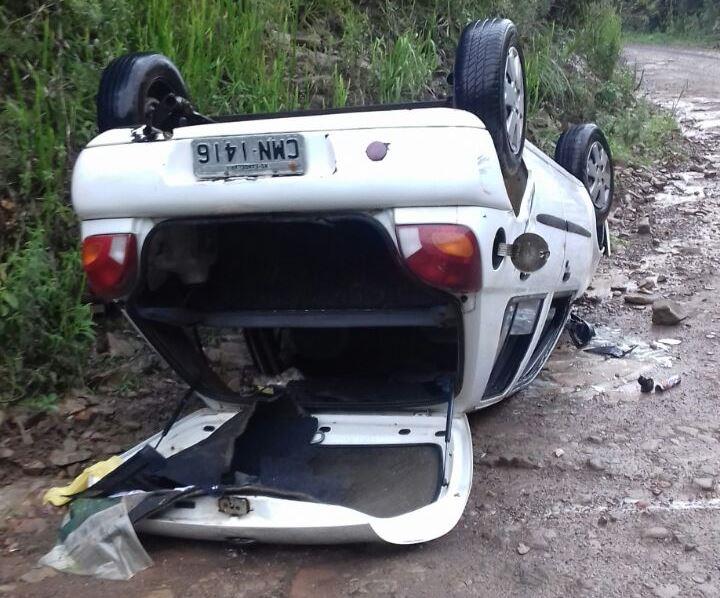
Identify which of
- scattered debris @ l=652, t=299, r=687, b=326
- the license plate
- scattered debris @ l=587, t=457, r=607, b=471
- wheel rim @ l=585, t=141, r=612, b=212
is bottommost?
scattered debris @ l=652, t=299, r=687, b=326

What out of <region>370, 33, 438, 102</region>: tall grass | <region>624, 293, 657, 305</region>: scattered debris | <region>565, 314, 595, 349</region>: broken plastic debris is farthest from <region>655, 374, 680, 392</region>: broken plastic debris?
<region>370, 33, 438, 102</region>: tall grass

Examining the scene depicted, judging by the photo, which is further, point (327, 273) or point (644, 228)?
point (644, 228)

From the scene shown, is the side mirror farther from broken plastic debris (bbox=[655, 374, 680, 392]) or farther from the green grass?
the green grass

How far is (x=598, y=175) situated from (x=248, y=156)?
3.15 metres

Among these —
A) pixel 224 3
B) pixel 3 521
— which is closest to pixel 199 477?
pixel 3 521

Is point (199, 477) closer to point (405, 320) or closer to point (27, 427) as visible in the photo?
A: point (405, 320)

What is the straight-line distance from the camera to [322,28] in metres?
7.45

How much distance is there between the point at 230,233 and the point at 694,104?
11148 mm

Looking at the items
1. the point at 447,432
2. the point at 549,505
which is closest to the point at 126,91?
the point at 447,432

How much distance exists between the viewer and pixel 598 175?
5555 millimetres

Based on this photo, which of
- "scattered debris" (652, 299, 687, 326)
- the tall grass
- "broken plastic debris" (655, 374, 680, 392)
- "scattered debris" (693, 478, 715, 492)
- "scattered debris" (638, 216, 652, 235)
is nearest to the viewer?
"scattered debris" (693, 478, 715, 492)

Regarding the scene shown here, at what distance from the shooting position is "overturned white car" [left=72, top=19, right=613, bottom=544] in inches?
118

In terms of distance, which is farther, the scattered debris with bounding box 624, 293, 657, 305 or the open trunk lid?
the scattered debris with bounding box 624, 293, 657, 305

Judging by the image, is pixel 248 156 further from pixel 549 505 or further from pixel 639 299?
pixel 639 299
